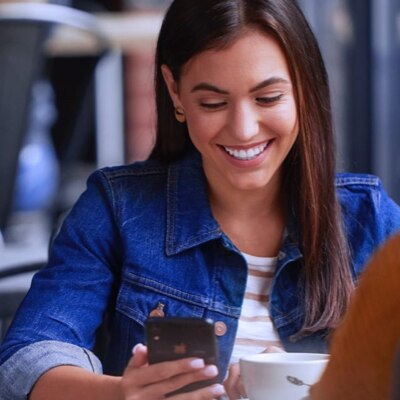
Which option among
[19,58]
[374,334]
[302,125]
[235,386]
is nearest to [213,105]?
[302,125]

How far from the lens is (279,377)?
1172 millimetres

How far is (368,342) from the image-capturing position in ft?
2.45

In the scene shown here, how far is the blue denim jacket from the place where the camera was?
5.18ft

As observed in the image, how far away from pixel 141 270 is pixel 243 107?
0.95 feet

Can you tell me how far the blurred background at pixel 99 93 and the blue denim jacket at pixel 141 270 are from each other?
1.87 ft

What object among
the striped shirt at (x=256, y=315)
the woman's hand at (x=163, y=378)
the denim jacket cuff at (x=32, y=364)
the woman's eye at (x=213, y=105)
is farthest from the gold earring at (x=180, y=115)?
the woman's hand at (x=163, y=378)

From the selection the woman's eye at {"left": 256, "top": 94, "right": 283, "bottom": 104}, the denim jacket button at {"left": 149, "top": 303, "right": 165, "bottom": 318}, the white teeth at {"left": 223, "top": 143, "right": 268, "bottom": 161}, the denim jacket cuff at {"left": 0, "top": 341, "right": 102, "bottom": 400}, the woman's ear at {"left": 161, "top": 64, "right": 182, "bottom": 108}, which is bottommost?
the denim jacket cuff at {"left": 0, "top": 341, "right": 102, "bottom": 400}

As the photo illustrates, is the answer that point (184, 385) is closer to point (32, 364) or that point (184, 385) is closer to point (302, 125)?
point (32, 364)

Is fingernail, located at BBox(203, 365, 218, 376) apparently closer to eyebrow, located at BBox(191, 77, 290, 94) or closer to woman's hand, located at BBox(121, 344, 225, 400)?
woman's hand, located at BBox(121, 344, 225, 400)

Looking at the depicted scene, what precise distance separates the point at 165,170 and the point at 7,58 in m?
1.71

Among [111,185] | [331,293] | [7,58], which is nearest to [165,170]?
[111,185]

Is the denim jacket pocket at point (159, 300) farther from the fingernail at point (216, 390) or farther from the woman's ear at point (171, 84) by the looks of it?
the fingernail at point (216, 390)

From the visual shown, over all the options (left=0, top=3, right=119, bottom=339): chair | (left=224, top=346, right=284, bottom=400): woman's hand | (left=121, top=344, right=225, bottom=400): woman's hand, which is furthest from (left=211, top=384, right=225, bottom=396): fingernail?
(left=0, top=3, right=119, bottom=339): chair

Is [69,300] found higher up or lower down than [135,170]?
lower down
